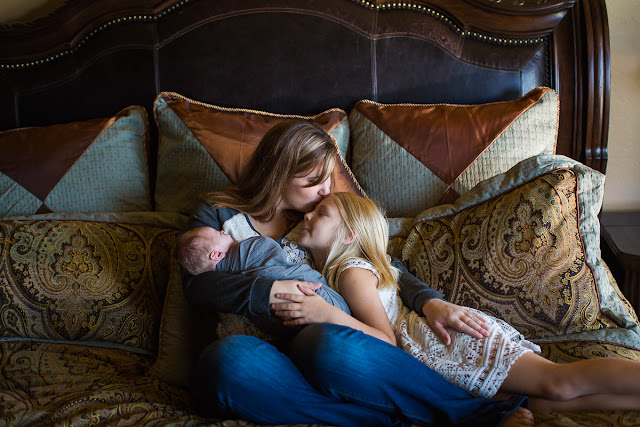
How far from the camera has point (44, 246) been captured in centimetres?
142

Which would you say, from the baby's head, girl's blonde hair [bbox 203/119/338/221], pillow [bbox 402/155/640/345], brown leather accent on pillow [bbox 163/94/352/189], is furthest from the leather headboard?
the baby's head

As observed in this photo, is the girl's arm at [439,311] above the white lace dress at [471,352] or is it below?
above

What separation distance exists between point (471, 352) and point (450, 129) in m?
0.79

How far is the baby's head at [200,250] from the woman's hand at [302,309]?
22 centimetres

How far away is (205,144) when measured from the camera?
5.46 feet

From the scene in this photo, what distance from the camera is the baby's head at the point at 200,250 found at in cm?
126

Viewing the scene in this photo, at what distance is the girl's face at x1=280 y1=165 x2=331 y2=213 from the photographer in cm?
142

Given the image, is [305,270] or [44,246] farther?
[44,246]

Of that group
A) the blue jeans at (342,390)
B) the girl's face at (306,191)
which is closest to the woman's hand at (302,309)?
the blue jeans at (342,390)

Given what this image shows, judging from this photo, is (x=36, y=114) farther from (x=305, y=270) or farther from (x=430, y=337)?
(x=430, y=337)

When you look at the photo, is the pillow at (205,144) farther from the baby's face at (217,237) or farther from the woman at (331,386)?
the woman at (331,386)

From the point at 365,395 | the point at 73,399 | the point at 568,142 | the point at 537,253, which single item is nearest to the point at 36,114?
the point at 73,399

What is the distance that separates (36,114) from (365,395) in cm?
169

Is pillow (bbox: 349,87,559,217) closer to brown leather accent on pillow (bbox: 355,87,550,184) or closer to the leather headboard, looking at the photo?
brown leather accent on pillow (bbox: 355,87,550,184)
